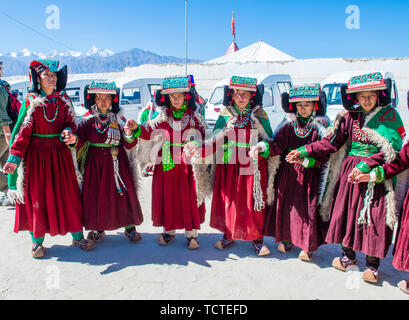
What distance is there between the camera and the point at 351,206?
2.73 m

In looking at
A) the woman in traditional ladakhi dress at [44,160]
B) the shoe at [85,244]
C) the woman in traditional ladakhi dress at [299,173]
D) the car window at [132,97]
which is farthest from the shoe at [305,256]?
the car window at [132,97]

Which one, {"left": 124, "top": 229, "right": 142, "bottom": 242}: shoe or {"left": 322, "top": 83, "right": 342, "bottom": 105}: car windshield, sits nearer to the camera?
{"left": 124, "top": 229, "right": 142, "bottom": 242}: shoe

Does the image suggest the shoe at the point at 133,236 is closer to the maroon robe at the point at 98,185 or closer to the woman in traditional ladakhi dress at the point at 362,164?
the maroon robe at the point at 98,185

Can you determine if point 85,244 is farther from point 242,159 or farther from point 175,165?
point 242,159

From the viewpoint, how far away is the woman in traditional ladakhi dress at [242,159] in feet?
10.2

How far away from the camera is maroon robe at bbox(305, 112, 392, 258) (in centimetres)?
261

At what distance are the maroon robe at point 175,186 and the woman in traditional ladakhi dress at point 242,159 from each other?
0.75ft

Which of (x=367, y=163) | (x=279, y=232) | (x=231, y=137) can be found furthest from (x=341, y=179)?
(x=231, y=137)

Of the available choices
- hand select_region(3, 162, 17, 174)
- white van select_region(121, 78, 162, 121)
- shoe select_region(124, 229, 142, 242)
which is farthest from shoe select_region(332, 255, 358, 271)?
white van select_region(121, 78, 162, 121)

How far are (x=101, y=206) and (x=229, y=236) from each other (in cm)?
127

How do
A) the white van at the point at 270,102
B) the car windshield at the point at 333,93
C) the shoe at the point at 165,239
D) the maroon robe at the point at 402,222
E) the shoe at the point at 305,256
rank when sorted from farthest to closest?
the white van at the point at 270,102
the car windshield at the point at 333,93
the shoe at the point at 165,239
the shoe at the point at 305,256
the maroon robe at the point at 402,222

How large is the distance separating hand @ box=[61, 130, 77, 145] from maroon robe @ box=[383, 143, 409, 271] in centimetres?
259

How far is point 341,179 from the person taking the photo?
9.35 ft

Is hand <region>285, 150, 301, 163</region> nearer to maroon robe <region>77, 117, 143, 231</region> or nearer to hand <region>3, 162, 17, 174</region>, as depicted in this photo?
maroon robe <region>77, 117, 143, 231</region>
